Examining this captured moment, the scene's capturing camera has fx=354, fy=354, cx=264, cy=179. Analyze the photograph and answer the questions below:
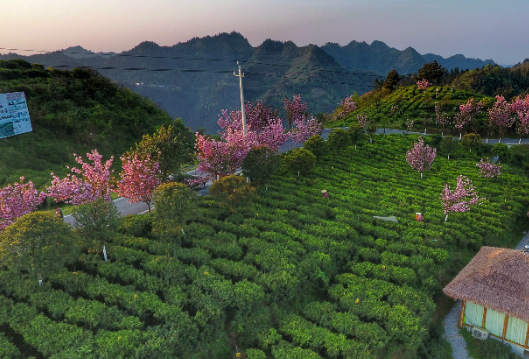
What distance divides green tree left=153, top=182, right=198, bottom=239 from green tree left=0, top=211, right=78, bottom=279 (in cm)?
468

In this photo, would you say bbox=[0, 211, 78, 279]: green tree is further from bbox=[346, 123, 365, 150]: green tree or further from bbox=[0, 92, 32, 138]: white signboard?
bbox=[346, 123, 365, 150]: green tree

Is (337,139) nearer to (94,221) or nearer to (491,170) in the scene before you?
(491,170)

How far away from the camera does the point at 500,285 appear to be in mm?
15719

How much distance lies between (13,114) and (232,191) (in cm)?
2656

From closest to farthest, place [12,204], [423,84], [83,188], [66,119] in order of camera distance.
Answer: [12,204], [83,188], [66,119], [423,84]

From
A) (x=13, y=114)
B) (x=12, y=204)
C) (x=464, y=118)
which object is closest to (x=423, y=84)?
(x=464, y=118)

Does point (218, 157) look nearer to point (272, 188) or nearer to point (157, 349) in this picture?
point (272, 188)

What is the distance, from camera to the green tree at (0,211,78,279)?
1467cm

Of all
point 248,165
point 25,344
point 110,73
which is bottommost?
point 25,344

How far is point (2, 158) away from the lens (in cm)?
3186

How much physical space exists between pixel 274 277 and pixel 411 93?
65004 millimetres

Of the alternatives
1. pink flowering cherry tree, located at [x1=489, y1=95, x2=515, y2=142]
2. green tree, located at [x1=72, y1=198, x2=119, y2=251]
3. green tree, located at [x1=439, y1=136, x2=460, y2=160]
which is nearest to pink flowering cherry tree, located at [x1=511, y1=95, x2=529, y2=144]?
pink flowering cherry tree, located at [x1=489, y1=95, x2=515, y2=142]

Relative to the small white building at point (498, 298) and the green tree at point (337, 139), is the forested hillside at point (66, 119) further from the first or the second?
the small white building at point (498, 298)

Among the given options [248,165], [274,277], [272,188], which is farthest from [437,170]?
[274,277]
